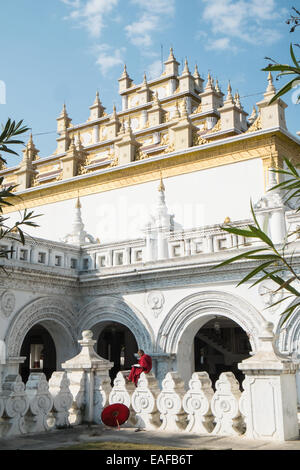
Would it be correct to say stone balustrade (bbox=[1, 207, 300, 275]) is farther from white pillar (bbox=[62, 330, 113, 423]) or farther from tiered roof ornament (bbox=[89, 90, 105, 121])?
tiered roof ornament (bbox=[89, 90, 105, 121])

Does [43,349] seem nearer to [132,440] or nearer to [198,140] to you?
[198,140]

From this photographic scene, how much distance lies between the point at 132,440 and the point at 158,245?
6219 mm

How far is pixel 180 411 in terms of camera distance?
8.00m

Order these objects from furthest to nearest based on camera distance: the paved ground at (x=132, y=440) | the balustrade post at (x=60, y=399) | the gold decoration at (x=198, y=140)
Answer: the gold decoration at (x=198, y=140), the balustrade post at (x=60, y=399), the paved ground at (x=132, y=440)

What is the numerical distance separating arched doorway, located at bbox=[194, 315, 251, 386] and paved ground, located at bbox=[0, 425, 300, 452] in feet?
35.9

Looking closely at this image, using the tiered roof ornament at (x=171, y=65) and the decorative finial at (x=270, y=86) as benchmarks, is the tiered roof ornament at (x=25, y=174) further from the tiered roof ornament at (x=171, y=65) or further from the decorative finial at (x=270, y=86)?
the decorative finial at (x=270, y=86)

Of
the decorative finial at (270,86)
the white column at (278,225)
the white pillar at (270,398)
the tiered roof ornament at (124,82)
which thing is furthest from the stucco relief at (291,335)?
the tiered roof ornament at (124,82)

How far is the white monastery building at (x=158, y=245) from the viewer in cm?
1180

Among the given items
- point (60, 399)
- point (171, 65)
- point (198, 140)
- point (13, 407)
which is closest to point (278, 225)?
point (60, 399)

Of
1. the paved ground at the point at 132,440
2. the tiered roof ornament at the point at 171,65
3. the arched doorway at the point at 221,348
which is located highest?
the tiered roof ornament at the point at 171,65

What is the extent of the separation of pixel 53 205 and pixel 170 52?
1225 cm

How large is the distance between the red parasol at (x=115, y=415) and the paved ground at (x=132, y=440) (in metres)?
0.16

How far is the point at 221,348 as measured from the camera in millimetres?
19031

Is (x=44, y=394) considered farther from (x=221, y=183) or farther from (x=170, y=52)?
(x=170, y=52)
